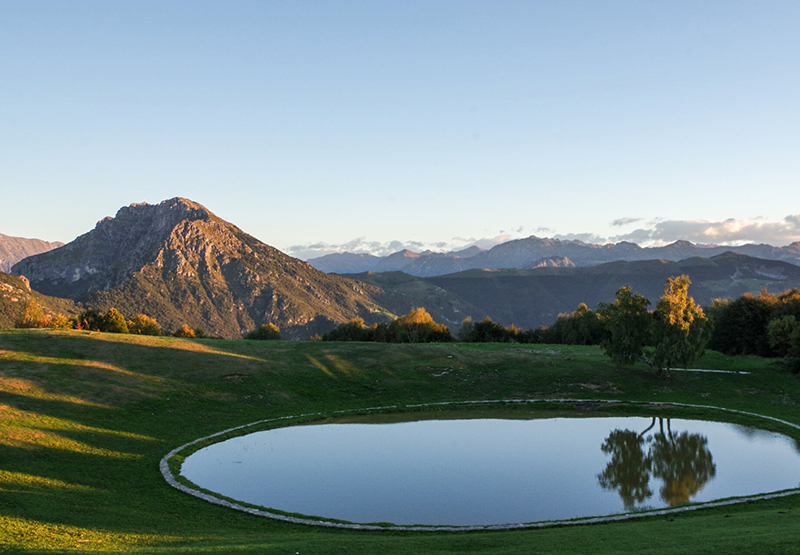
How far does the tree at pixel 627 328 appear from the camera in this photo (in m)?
62.1

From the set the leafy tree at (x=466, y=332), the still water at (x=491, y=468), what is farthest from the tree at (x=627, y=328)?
the leafy tree at (x=466, y=332)

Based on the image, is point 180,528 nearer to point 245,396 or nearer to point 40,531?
point 40,531

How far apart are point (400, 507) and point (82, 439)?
78.2ft

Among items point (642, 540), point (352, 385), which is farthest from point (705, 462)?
point (352, 385)

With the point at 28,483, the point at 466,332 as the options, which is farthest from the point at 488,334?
the point at 28,483

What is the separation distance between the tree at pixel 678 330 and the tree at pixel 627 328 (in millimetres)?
1965

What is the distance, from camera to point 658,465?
35844 mm

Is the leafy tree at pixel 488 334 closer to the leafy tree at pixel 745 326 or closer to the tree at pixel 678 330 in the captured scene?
the leafy tree at pixel 745 326

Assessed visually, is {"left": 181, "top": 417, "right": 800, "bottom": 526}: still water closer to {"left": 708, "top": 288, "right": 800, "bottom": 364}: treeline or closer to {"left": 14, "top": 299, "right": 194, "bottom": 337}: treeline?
{"left": 708, "top": 288, "right": 800, "bottom": 364}: treeline

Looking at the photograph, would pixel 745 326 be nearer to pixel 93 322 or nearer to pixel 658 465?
pixel 658 465

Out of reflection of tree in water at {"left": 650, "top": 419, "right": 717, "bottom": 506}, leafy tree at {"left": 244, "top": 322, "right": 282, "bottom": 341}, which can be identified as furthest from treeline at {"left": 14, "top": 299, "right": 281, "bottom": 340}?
reflection of tree in water at {"left": 650, "top": 419, "right": 717, "bottom": 506}

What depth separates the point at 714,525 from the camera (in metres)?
21.0

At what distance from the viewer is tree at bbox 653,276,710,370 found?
58781 mm

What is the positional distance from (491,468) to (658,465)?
11.7 m
